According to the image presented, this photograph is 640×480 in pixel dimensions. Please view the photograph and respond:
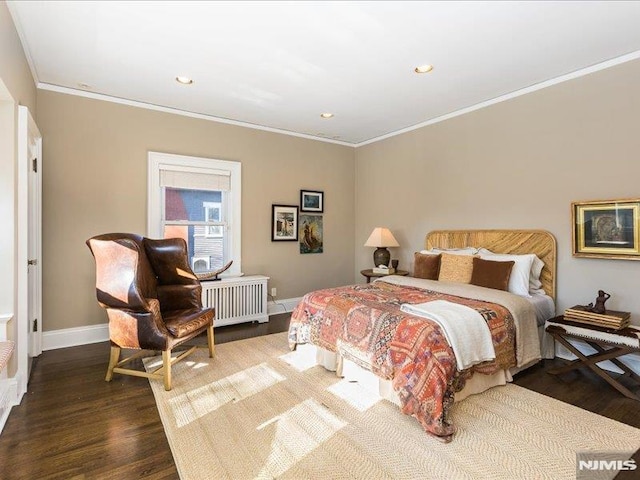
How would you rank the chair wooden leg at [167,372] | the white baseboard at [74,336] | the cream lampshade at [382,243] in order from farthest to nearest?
the cream lampshade at [382,243] < the white baseboard at [74,336] < the chair wooden leg at [167,372]

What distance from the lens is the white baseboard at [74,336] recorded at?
3.54 meters

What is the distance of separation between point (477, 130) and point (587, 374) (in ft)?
9.04

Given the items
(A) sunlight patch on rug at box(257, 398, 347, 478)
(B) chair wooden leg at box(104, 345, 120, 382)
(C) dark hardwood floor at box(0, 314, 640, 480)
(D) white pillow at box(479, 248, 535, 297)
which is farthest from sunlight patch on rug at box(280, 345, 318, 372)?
(D) white pillow at box(479, 248, 535, 297)

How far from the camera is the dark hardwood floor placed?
181 cm

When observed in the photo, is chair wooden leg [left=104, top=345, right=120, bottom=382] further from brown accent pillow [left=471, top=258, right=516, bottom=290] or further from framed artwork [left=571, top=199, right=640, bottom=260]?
framed artwork [left=571, top=199, right=640, bottom=260]

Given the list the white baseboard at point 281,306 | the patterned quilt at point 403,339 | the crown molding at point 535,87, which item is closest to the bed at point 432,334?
the patterned quilt at point 403,339

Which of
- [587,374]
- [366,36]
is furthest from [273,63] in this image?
[587,374]

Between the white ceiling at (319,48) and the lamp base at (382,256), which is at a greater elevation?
the white ceiling at (319,48)

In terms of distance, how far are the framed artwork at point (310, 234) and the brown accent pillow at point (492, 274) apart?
101 inches

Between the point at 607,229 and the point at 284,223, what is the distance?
148 inches

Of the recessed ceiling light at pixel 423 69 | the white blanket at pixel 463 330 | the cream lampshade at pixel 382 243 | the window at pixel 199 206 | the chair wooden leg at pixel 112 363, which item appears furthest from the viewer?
the cream lampshade at pixel 382 243

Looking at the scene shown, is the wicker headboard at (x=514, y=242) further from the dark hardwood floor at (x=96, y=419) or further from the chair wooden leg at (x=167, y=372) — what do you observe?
the chair wooden leg at (x=167, y=372)

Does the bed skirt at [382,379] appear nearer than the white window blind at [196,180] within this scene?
Yes

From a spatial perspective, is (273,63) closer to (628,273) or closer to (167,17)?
(167,17)
